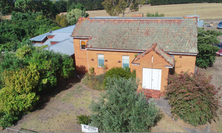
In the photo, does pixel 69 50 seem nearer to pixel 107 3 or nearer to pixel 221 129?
pixel 221 129

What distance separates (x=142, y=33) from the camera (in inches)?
694

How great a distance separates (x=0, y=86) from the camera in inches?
596

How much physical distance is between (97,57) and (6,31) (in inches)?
1096

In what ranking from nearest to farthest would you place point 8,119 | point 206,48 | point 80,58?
1. point 8,119
2. point 206,48
3. point 80,58

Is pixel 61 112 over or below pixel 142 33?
below

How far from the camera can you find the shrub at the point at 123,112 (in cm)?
945

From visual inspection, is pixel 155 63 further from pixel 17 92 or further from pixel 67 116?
pixel 17 92

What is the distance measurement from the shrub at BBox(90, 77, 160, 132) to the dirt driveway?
263 cm

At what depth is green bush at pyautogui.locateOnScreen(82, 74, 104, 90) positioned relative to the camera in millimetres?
17273

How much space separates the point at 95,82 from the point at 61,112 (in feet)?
16.7

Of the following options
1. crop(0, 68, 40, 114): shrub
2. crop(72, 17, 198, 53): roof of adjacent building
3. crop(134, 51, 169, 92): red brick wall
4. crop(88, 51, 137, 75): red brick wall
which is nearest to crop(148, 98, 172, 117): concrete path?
crop(134, 51, 169, 92): red brick wall

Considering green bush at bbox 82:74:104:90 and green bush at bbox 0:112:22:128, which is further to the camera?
green bush at bbox 82:74:104:90

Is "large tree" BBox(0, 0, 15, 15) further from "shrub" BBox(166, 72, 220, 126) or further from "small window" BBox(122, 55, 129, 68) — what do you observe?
"shrub" BBox(166, 72, 220, 126)

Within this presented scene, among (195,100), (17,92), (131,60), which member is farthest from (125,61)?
(17,92)
